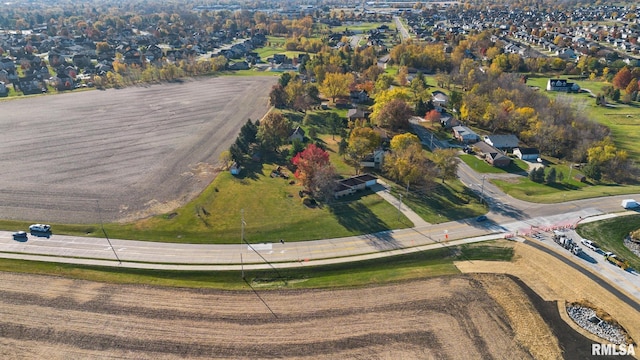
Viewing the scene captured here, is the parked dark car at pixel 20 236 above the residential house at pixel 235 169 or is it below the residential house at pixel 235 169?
below

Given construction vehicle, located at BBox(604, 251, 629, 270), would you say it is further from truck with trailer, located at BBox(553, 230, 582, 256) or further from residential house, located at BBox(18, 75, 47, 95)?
residential house, located at BBox(18, 75, 47, 95)

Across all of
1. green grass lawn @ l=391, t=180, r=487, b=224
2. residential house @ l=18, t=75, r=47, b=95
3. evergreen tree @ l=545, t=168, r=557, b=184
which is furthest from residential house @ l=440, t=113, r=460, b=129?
residential house @ l=18, t=75, r=47, b=95

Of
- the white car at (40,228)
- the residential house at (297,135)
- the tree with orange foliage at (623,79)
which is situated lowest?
the white car at (40,228)

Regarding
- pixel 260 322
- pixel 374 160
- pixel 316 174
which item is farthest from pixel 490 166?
pixel 260 322

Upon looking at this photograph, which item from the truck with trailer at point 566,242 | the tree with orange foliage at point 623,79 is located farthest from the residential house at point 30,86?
the tree with orange foliage at point 623,79

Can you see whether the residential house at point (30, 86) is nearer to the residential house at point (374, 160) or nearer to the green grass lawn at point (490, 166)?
the residential house at point (374, 160)

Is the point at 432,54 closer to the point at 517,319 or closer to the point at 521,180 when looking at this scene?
the point at 521,180
